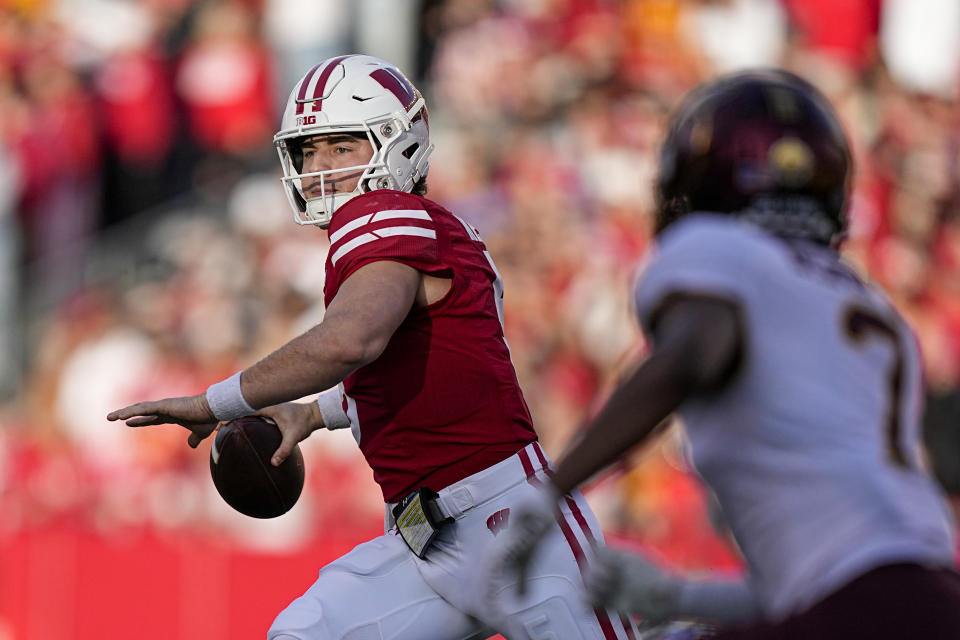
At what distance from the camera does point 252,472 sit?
11.7 ft

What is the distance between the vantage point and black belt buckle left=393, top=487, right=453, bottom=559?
329cm

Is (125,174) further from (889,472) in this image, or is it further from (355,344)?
(889,472)

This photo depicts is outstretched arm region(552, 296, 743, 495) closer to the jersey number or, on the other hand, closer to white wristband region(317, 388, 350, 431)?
the jersey number

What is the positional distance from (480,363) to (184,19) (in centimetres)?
797

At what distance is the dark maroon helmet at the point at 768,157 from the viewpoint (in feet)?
7.22

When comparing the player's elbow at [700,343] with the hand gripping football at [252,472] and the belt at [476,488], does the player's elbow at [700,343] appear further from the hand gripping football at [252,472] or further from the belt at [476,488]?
Answer: the hand gripping football at [252,472]

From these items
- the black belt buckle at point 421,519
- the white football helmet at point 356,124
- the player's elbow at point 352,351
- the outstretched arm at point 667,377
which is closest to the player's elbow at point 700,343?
the outstretched arm at point 667,377

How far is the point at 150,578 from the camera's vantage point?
7.32 m

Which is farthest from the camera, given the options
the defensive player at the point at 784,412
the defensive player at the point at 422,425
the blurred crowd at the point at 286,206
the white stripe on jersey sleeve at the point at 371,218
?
the blurred crowd at the point at 286,206

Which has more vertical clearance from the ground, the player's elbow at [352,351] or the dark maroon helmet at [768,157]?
the dark maroon helmet at [768,157]

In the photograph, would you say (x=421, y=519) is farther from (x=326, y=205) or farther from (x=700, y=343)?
(x=700, y=343)

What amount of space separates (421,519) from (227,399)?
0.56 meters

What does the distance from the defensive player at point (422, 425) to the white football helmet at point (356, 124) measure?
8cm

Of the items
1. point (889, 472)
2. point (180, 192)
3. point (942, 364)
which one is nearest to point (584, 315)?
point (942, 364)
